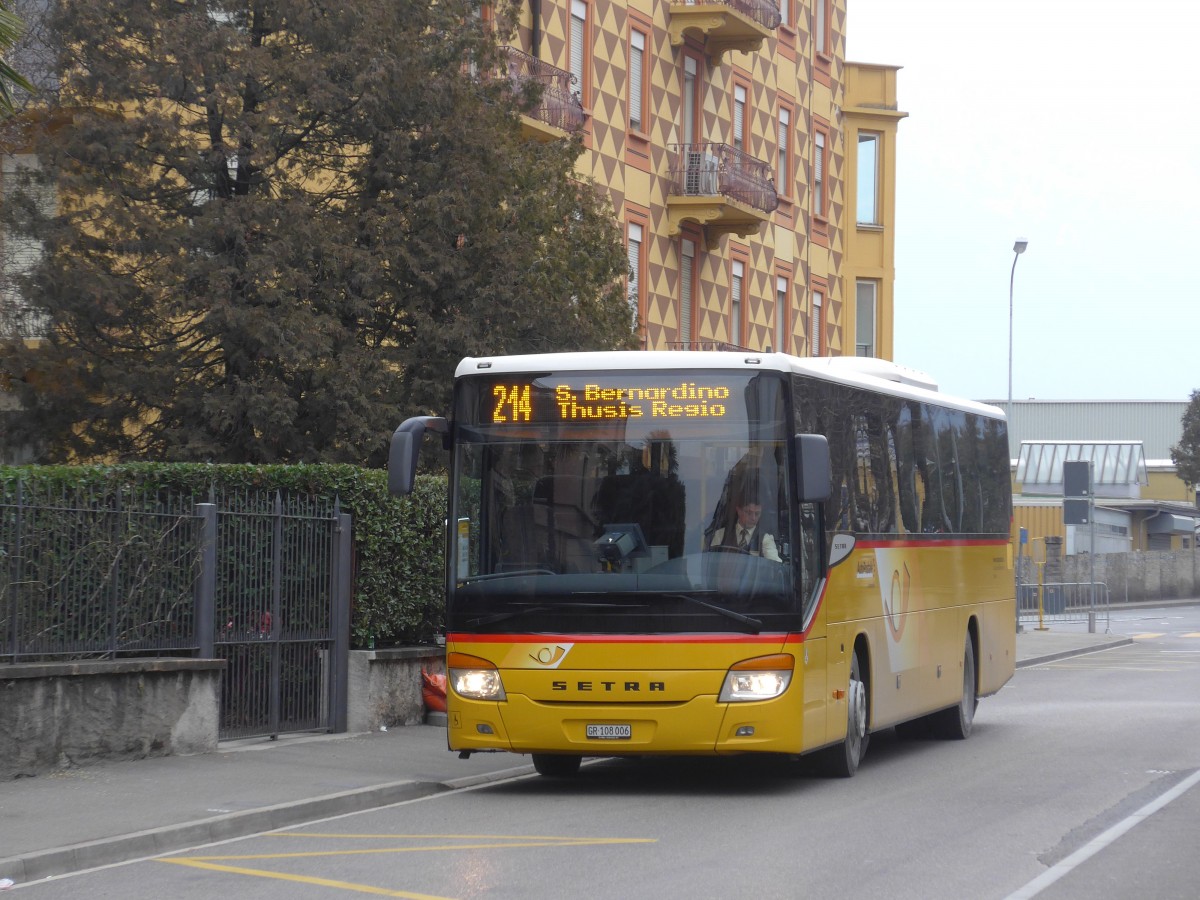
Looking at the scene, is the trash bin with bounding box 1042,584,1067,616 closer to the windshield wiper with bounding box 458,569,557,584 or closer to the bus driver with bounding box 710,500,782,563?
the bus driver with bounding box 710,500,782,563

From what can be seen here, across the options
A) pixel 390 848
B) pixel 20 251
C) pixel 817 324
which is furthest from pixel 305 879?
pixel 817 324

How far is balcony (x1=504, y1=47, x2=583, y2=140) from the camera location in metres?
28.3

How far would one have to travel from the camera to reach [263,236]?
19828mm

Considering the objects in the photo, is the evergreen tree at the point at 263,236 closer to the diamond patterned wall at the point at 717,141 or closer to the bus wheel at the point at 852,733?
the bus wheel at the point at 852,733

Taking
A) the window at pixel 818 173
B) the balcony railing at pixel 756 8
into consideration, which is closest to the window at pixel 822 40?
the window at pixel 818 173

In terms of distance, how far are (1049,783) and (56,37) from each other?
12606mm

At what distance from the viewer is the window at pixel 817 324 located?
4366cm

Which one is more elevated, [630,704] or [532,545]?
[532,545]

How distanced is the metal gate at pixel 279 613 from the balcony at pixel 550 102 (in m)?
12.0

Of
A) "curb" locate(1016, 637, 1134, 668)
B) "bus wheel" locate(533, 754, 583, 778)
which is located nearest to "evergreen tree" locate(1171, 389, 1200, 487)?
"curb" locate(1016, 637, 1134, 668)

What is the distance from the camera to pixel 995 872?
32.3ft

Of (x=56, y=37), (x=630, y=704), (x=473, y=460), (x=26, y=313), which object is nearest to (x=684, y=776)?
(x=630, y=704)

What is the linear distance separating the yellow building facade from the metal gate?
9055 mm

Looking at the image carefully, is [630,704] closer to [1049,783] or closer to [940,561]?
A: [1049,783]
